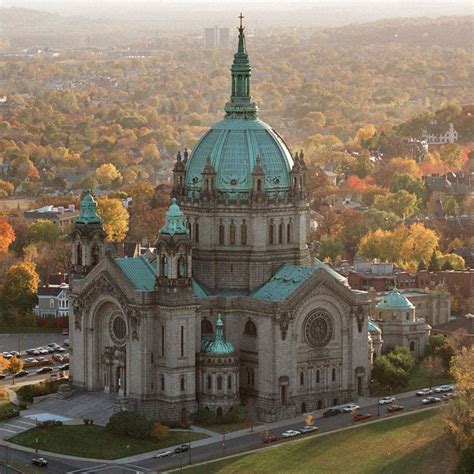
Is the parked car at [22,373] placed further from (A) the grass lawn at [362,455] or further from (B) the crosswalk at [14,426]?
(A) the grass lawn at [362,455]

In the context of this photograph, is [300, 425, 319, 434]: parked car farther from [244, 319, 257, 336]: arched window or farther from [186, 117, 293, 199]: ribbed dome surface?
[186, 117, 293, 199]: ribbed dome surface

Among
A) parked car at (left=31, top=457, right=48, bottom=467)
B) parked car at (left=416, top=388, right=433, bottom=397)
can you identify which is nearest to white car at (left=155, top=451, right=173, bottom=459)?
parked car at (left=31, top=457, right=48, bottom=467)

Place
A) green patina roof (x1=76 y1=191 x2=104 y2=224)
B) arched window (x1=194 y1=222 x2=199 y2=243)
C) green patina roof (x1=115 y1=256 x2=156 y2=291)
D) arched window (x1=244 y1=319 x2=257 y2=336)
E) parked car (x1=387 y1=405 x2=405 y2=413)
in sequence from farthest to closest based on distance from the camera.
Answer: green patina roof (x1=76 y1=191 x2=104 y2=224), arched window (x1=194 y1=222 x2=199 y2=243), arched window (x1=244 y1=319 x2=257 y2=336), parked car (x1=387 y1=405 x2=405 y2=413), green patina roof (x1=115 y1=256 x2=156 y2=291)

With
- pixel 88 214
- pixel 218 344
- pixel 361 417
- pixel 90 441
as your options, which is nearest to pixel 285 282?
pixel 218 344

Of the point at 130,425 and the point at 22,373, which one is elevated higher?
the point at 22,373

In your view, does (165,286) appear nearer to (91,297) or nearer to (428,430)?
(91,297)

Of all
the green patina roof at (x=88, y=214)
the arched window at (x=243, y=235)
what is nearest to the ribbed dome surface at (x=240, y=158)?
the arched window at (x=243, y=235)

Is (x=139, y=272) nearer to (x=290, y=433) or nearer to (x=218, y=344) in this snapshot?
(x=218, y=344)
